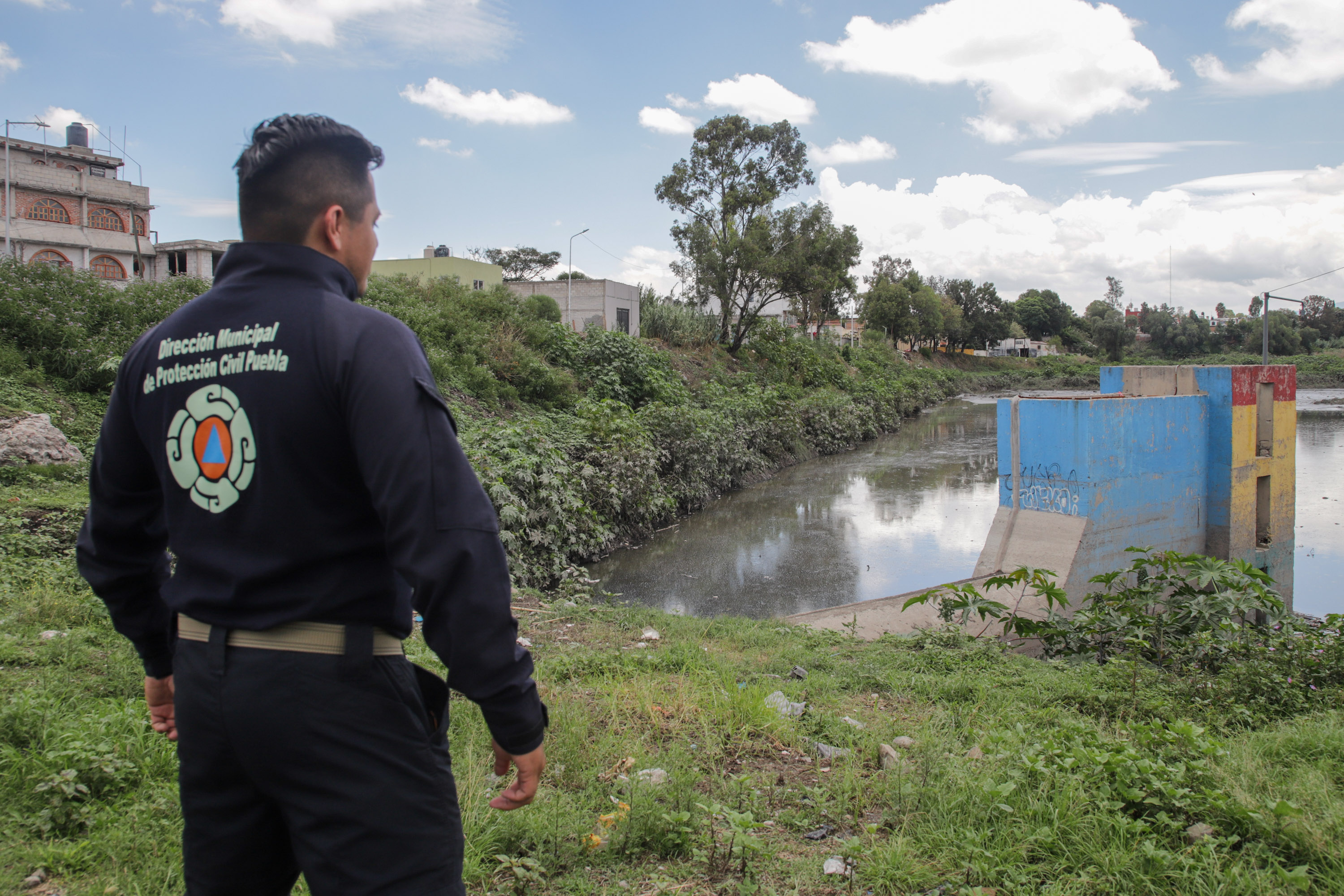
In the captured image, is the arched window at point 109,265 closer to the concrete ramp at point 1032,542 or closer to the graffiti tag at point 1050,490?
the concrete ramp at point 1032,542

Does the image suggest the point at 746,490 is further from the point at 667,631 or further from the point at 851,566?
the point at 667,631

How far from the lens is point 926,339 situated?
60062 mm

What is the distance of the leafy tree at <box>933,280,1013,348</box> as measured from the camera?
214 ft

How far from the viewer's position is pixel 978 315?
6538cm

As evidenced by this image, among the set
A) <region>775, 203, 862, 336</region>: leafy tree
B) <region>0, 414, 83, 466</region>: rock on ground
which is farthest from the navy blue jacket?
<region>775, 203, 862, 336</region>: leafy tree

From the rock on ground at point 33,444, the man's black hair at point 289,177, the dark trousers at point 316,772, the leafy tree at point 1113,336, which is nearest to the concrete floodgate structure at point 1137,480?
the dark trousers at point 316,772

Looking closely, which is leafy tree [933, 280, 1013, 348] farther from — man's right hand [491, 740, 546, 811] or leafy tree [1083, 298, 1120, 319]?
man's right hand [491, 740, 546, 811]

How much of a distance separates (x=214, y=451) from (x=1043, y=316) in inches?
3384

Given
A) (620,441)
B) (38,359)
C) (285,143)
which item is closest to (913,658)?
(285,143)

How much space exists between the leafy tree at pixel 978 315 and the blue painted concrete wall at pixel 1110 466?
57835mm

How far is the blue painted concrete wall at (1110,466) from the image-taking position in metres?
8.62

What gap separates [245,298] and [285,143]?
12.9 inches

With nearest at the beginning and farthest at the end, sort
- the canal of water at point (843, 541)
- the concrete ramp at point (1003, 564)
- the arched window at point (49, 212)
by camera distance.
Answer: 1. the concrete ramp at point (1003, 564)
2. the canal of water at point (843, 541)
3. the arched window at point (49, 212)

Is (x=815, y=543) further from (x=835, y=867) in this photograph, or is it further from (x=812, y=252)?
(x=812, y=252)
